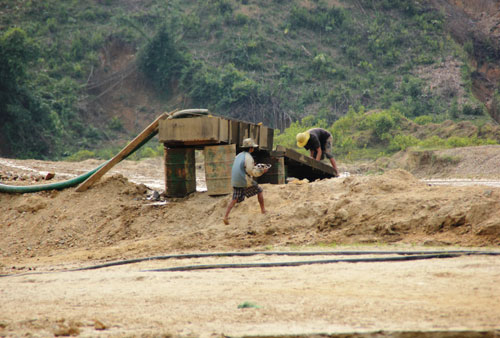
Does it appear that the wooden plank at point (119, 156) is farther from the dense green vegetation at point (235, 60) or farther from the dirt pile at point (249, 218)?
the dense green vegetation at point (235, 60)

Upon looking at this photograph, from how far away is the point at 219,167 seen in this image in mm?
11906

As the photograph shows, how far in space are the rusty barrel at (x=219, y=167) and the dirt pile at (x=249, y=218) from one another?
30cm

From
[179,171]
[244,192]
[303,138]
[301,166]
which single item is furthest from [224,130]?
[303,138]

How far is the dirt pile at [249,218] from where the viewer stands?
351 inches

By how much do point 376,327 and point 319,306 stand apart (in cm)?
80

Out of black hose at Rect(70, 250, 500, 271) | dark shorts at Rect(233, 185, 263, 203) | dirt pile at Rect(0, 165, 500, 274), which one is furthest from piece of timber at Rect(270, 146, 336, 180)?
black hose at Rect(70, 250, 500, 271)

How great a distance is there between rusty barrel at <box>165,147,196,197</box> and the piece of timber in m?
1.95

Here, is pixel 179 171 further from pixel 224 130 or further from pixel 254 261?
pixel 254 261

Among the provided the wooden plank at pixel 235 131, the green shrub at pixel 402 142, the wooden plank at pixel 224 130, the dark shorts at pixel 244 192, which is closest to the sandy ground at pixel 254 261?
the dark shorts at pixel 244 192

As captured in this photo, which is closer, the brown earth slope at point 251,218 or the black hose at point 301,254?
the black hose at point 301,254

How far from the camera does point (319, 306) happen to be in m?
5.52

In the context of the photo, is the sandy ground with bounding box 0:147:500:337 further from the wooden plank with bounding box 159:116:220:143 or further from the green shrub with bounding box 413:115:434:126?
the green shrub with bounding box 413:115:434:126

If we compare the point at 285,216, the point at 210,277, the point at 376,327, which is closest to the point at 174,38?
the point at 285,216

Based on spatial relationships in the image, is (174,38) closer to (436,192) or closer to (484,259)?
(436,192)
